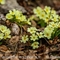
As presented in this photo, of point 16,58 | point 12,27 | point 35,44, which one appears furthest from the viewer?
point 12,27

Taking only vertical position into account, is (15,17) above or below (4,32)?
above

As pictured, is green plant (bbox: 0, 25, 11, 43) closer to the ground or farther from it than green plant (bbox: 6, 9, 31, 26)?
closer to the ground

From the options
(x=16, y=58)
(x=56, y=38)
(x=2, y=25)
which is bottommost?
(x=16, y=58)

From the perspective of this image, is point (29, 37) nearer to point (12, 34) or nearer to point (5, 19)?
point (12, 34)

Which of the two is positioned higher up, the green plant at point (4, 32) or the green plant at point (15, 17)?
the green plant at point (15, 17)

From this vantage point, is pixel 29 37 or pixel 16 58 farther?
pixel 29 37

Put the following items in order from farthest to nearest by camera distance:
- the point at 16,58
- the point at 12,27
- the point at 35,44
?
the point at 12,27 < the point at 35,44 < the point at 16,58

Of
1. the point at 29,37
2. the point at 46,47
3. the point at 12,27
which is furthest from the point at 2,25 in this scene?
the point at 46,47

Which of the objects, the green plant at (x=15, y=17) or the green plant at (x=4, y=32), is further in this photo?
the green plant at (x=15, y=17)

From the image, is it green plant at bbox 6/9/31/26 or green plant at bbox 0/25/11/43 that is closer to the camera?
green plant at bbox 0/25/11/43

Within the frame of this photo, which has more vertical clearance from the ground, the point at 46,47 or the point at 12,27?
the point at 12,27

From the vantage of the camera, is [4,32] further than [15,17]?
No
